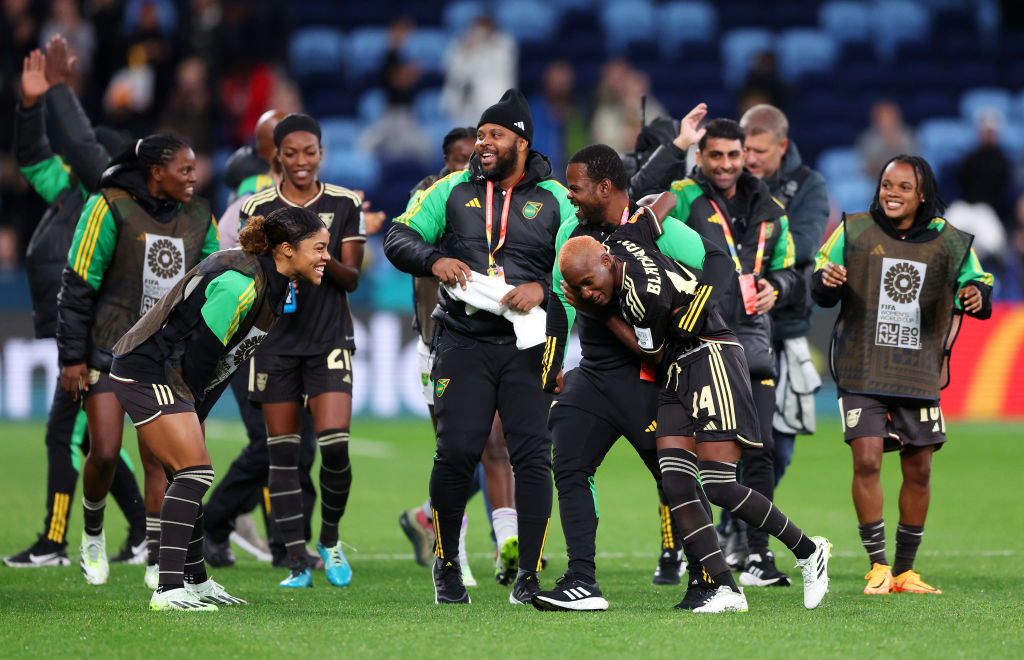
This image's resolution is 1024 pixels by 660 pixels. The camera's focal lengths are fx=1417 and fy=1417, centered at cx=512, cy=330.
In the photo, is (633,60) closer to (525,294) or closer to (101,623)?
(525,294)

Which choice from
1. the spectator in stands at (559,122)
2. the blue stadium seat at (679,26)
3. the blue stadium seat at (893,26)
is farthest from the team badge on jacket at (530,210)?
the blue stadium seat at (893,26)

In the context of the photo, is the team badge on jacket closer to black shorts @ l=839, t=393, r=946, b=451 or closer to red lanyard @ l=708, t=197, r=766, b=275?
red lanyard @ l=708, t=197, r=766, b=275

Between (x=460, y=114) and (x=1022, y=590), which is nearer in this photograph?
(x=1022, y=590)

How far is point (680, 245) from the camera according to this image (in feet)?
21.9

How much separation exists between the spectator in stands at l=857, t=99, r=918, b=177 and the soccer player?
13659mm

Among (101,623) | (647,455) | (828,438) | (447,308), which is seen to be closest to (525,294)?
(447,308)

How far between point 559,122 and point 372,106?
300cm

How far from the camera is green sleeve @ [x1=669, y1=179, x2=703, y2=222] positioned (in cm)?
Result: 788

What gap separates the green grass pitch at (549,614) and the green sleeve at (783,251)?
5.92 ft

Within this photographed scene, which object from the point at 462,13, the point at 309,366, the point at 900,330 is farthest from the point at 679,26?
the point at 309,366

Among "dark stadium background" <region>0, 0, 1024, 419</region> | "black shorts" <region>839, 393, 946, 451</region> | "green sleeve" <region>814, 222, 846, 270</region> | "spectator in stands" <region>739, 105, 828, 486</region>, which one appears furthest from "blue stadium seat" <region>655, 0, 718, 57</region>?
"black shorts" <region>839, 393, 946, 451</region>

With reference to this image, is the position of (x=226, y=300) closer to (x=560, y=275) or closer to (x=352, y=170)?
(x=560, y=275)

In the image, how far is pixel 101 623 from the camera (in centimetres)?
616

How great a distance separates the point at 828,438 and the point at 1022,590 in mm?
8625
